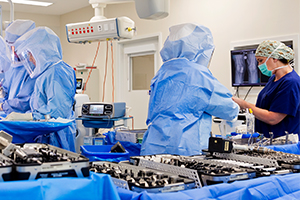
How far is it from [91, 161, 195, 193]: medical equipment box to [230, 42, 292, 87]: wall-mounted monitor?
10.6ft

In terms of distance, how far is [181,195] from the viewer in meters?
1.12

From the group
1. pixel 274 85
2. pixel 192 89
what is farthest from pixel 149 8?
pixel 274 85

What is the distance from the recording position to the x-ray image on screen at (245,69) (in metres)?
4.26

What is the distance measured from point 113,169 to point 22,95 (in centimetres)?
221

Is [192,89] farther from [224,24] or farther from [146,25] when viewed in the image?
[146,25]

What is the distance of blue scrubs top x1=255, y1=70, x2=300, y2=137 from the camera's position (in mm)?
Answer: 2443

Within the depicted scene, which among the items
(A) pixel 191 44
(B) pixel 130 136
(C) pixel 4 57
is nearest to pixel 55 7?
(C) pixel 4 57

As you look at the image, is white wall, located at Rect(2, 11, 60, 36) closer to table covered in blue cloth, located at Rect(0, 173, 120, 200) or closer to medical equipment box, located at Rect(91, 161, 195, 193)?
medical equipment box, located at Rect(91, 161, 195, 193)

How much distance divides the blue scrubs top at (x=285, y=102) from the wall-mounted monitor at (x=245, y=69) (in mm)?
1635

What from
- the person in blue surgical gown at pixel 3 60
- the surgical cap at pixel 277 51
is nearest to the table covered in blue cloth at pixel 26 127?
the person in blue surgical gown at pixel 3 60

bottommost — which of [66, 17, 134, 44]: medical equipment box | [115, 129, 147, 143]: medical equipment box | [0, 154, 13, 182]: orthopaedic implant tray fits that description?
[115, 129, 147, 143]: medical equipment box

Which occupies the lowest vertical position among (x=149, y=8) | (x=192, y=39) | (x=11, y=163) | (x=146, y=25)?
(x=11, y=163)

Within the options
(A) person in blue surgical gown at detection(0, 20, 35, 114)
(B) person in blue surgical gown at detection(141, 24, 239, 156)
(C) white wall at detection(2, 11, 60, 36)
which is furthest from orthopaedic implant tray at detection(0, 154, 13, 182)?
(C) white wall at detection(2, 11, 60, 36)

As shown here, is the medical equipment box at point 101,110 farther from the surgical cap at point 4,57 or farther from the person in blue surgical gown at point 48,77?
the surgical cap at point 4,57
